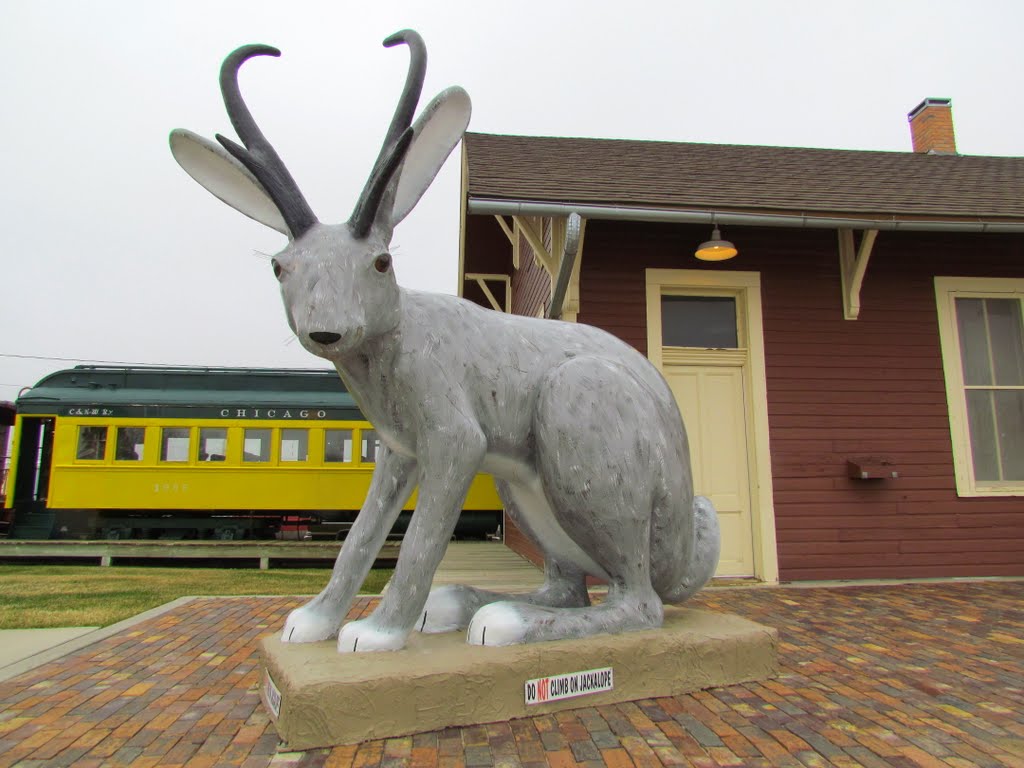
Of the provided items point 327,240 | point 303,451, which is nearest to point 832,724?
point 327,240

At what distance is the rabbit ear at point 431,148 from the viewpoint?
232 cm

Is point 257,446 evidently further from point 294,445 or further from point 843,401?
point 843,401

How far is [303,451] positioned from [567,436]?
335 inches

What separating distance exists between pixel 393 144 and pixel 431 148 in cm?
21

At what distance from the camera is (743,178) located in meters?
6.73

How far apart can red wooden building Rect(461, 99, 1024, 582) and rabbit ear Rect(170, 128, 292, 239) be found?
3.41m

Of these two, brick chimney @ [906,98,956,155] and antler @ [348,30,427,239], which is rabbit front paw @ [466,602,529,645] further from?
brick chimney @ [906,98,956,155]

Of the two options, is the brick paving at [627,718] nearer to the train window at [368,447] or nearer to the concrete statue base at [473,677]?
the concrete statue base at [473,677]

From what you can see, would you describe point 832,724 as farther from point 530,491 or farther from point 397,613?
point 397,613

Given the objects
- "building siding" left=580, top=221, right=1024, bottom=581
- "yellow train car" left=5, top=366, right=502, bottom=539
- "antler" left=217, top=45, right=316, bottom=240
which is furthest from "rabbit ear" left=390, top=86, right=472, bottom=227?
"yellow train car" left=5, top=366, right=502, bottom=539

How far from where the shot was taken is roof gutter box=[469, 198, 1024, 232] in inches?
207

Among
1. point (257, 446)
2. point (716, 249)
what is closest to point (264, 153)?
point (716, 249)

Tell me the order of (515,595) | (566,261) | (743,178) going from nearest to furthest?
(515,595)
(566,261)
(743,178)

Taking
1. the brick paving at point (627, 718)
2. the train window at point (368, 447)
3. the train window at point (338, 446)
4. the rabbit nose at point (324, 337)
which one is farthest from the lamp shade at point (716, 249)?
Answer: the train window at point (338, 446)
